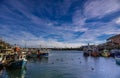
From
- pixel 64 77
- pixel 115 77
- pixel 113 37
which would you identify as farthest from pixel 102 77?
pixel 113 37

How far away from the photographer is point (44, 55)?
311ft

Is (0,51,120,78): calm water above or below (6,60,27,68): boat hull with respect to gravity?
below

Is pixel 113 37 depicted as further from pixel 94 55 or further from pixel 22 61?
pixel 22 61

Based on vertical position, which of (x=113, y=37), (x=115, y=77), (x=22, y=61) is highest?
(x=113, y=37)

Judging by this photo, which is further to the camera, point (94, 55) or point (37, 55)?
point (94, 55)

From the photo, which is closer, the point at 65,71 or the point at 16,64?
the point at 16,64

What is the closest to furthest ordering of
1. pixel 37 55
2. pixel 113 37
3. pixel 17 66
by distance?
pixel 17 66
pixel 37 55
pixel 113 37

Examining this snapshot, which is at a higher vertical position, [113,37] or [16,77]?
[113,37]

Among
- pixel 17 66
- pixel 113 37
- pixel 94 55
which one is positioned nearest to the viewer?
pixel 17 66

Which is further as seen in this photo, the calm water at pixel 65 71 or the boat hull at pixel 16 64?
the boat hull at pixel 16 64

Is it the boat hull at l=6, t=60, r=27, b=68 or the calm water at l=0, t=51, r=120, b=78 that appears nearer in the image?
the calm water at l=0, t=51, r=120, b=78

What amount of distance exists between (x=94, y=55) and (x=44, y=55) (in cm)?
2703

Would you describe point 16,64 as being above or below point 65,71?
above

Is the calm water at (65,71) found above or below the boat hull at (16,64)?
below
